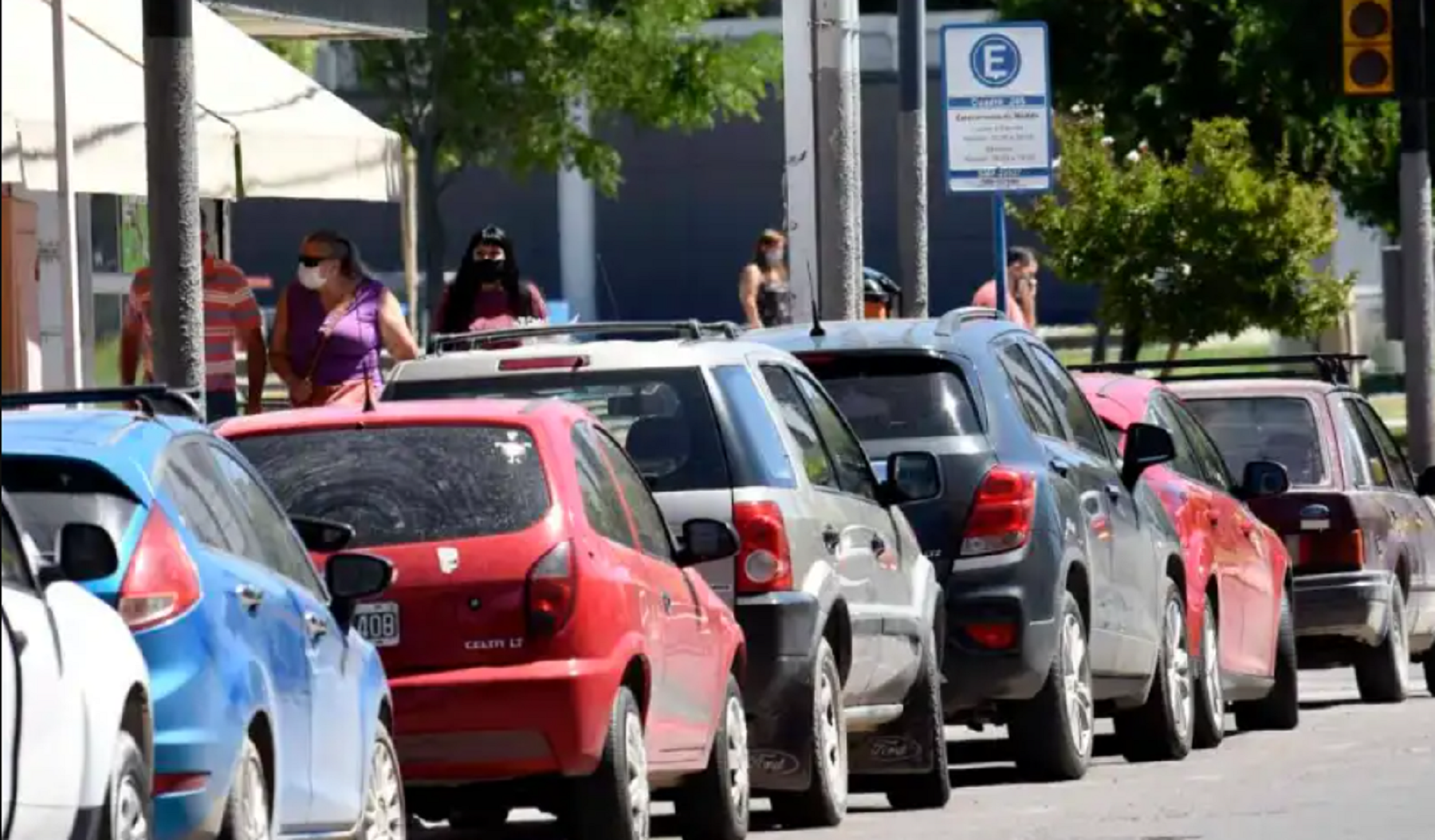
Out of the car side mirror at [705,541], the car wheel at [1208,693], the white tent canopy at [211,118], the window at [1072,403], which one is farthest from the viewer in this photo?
the car wheel at [1208,693]

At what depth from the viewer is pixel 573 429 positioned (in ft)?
34.8

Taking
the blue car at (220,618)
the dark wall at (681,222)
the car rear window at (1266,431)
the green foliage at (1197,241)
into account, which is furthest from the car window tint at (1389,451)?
the dark wall at (681,222)

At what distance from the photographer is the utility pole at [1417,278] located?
2505cm

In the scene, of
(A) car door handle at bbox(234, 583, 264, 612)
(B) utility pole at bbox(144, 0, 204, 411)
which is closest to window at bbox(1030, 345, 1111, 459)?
(B) utility pole at bbox(144, 0, 204, 411)

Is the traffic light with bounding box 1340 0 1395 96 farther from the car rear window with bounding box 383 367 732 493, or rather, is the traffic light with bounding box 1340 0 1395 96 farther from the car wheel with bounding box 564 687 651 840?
the car wheel with bounding box 564 687 651 840

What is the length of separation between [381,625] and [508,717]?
45 centimetres

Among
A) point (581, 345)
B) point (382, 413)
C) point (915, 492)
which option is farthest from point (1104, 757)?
point (382, 413)

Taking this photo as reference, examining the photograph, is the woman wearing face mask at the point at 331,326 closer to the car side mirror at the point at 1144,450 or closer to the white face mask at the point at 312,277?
the white face mask at the point at 312,277

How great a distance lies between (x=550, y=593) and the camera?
10102 millimetres

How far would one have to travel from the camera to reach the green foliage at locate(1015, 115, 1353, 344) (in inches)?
1230

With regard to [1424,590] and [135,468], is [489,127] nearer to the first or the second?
[1424,590]

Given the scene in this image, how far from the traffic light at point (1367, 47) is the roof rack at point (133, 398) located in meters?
14.6

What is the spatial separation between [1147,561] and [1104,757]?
3.11 feet

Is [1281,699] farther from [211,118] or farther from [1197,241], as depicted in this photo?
[1197,241]
